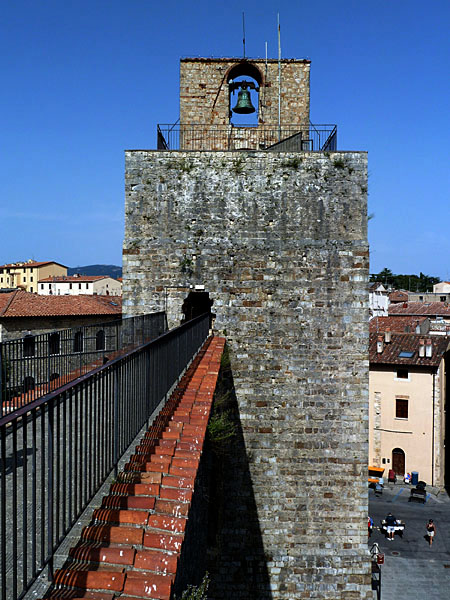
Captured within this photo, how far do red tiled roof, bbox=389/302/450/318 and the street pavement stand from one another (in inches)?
934

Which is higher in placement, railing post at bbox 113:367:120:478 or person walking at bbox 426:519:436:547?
railing post at bbox 113:367:120:478

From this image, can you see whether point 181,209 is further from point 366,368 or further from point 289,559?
point 289,559

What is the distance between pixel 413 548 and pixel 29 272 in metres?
75.2

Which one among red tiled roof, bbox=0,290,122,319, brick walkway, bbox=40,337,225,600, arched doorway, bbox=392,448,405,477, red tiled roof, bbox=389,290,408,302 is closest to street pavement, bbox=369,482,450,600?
arched doorway, bbox=392,448,405,477

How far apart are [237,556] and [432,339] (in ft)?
74.9

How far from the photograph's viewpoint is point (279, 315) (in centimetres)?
1058

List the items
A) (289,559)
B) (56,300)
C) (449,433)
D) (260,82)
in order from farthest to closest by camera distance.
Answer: (56,300)
(449,433)
(260,82)
(289,559)

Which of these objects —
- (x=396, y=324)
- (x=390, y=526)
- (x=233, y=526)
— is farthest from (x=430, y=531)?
(x=396, y=324)

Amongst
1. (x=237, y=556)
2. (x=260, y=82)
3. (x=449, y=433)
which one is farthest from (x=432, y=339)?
(x=237, y=556)

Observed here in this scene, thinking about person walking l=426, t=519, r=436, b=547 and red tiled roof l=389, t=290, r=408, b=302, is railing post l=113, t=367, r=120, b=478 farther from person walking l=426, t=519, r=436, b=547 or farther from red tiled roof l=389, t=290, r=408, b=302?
red tiled roof l=389, t=290, r=408, b=302

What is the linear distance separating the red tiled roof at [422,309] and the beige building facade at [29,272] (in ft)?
175

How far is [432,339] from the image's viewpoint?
30.0 meters

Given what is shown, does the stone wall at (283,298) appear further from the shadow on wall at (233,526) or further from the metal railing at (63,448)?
the metal railing at (63,448)

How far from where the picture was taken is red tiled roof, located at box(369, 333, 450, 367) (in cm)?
2853
